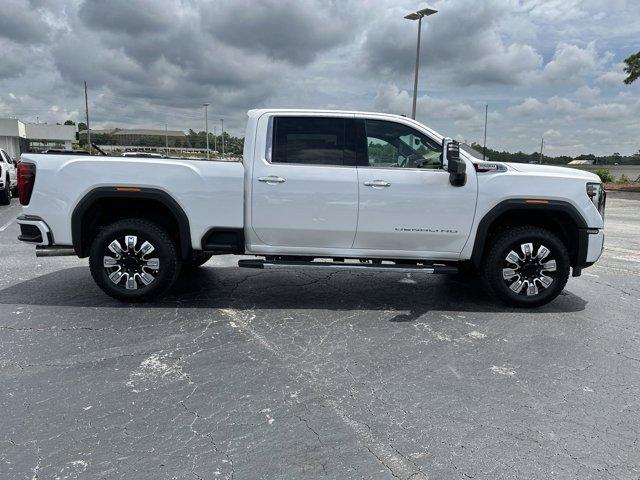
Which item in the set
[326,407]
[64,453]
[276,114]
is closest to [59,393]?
[64,453]

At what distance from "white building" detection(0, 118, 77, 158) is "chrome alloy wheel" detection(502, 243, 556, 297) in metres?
56.6

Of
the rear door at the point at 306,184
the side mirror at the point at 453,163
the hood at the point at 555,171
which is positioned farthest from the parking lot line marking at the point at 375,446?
the hood at the point at 555,171

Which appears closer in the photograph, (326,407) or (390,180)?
(326,407)

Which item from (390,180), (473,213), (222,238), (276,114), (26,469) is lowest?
(26,469)

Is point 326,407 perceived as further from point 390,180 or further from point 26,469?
point 390,180

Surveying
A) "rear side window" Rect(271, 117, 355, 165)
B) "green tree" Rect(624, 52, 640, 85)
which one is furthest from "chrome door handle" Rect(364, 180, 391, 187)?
"green tree" Rect(624, 52, 640, 85)

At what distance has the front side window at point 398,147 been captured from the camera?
524 cm

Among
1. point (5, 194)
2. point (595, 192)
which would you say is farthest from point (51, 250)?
point (5, 194)

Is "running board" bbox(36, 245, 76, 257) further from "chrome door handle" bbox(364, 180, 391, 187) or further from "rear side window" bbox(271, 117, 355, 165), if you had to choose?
"chrome door handle" bbox(364, 180, 391, 187)

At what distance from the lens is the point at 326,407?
3232mm

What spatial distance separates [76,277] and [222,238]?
2.50m

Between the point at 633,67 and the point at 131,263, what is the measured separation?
3404 cm

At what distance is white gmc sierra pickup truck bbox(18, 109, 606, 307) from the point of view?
5.11 meters

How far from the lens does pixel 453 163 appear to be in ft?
16.3
